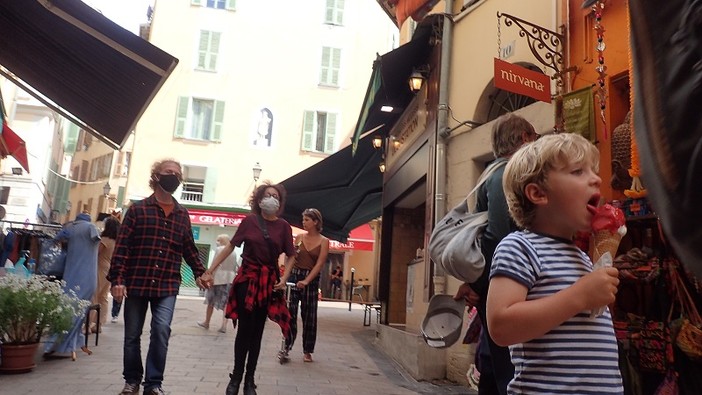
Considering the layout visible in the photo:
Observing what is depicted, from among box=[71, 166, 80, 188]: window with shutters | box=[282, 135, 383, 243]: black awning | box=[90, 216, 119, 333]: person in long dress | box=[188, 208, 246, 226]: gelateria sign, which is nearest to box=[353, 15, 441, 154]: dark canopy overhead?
box=[282, 135, 383, 243]: black awning

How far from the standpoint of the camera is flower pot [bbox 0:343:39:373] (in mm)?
5109

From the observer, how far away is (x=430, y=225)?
26.0 ft

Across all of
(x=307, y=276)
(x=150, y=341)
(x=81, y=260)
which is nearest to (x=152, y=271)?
(x=150, y=341)

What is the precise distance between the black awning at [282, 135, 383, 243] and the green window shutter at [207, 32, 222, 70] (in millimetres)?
13524

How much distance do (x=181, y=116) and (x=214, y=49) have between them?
3.64 meters

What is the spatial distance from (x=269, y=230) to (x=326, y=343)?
467 centimetres

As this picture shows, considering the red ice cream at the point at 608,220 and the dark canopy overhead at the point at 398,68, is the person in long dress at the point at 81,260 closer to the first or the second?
the dark canopy overhead at the point at 398,68

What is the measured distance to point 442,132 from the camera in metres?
7.82

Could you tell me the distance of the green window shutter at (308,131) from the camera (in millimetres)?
26984

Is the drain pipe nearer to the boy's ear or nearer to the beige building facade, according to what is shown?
the boy's ear

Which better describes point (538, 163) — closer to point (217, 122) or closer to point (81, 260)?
point (81, 260)

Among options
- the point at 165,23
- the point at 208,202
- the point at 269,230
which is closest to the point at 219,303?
the point at 269,230

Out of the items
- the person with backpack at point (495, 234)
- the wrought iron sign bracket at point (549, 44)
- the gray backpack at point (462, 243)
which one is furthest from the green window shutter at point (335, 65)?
the gray backpack at point (462, 243)

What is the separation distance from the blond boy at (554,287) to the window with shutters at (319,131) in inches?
1003
